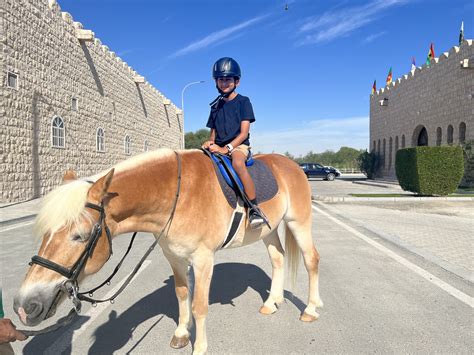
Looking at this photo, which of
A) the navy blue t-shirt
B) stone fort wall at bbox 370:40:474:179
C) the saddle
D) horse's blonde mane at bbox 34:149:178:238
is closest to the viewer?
horse's blonde mane at bbox 34:149:178:238

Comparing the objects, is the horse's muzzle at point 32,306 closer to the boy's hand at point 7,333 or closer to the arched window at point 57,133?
the boy's hand at point 7,333

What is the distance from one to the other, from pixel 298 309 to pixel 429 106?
87.6ft

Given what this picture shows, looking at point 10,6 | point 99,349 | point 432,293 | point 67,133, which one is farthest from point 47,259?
point 67,133

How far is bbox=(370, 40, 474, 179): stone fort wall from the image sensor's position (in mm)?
20812

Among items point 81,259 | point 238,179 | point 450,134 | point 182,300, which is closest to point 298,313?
point 182,300

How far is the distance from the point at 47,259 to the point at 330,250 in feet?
18.1

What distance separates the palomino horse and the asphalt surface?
1.07 feet

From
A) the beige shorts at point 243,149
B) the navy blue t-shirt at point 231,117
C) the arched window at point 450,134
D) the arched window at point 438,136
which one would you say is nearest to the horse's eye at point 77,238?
the beige shorts at point 243,149

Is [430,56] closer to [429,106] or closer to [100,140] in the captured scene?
[429,106]

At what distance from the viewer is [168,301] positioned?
157 inches

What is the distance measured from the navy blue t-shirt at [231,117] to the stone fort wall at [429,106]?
70.6 feet

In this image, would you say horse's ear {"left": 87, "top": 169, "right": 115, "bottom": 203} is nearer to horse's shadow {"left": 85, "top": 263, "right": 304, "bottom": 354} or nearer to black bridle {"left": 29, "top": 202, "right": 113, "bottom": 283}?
black bridle {"left": 29, "top": 202, "right": 113, "bottom": 283}

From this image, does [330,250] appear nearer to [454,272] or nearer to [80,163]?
[454,272]

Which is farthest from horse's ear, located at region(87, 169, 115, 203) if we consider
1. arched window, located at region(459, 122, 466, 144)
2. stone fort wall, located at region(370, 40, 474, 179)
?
arched window, located at region(459, 122, 466, 144)
